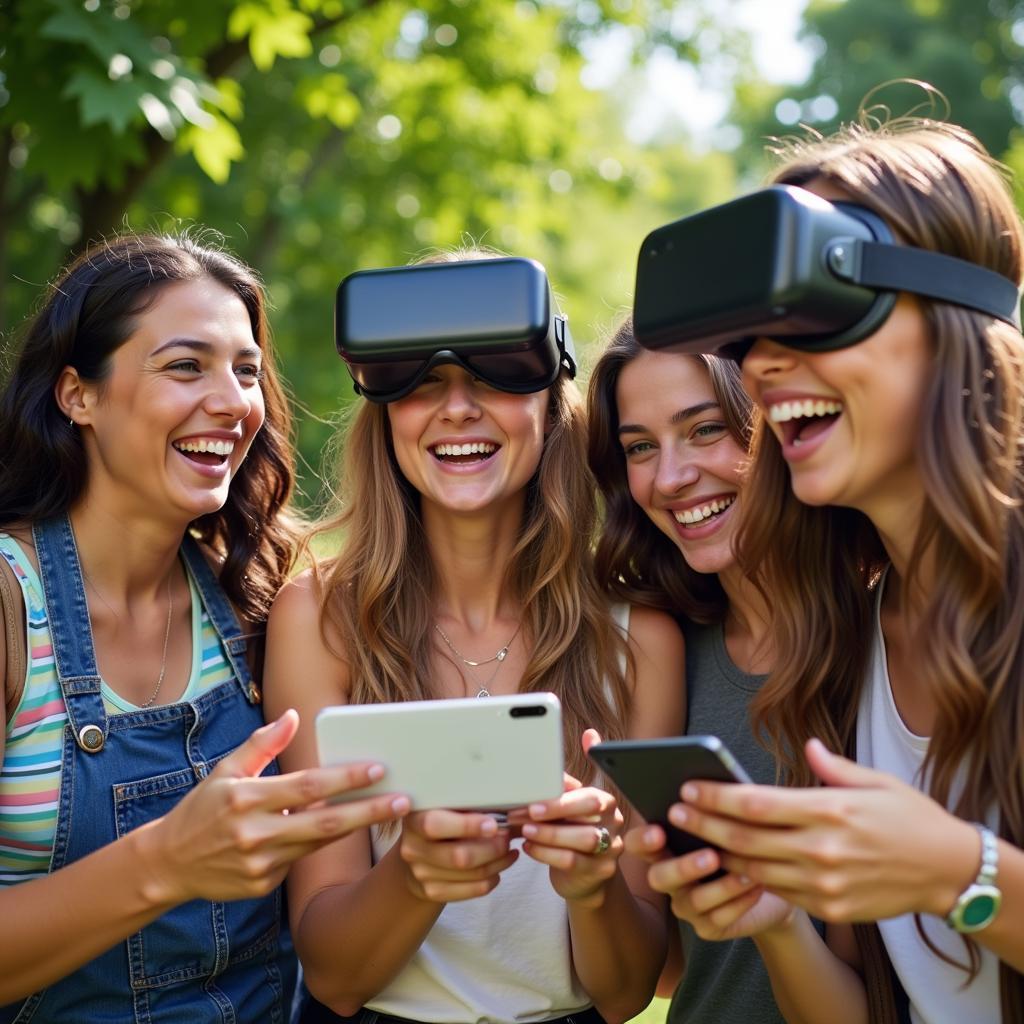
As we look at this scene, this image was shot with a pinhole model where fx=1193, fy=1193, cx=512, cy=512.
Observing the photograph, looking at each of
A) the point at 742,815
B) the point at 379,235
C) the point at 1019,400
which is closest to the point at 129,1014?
the point at 742,815

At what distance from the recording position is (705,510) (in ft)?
11.4

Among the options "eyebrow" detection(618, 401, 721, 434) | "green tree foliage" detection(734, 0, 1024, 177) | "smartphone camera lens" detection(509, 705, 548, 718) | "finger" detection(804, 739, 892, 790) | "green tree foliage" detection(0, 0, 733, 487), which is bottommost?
"finger" detection(804, 739, 892, 790)

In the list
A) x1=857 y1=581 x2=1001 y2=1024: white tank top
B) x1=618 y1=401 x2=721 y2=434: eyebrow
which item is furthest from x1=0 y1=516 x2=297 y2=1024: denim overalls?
x1=857 y1=581 x2=1001 y2=1024: white tank top

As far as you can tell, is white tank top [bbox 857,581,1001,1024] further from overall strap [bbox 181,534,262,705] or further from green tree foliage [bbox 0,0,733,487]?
green tree foliage [bbox 0,0,733,487]

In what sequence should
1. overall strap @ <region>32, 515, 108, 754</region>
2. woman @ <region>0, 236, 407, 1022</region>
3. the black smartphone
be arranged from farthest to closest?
overall strap @ <region>32, 515, 108, 754</region> < woman @ <region>0, 236, 407, 1022</region> < the black smartphone

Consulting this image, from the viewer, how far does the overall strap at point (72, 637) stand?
3.05 meters

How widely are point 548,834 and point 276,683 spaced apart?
1.16 metres

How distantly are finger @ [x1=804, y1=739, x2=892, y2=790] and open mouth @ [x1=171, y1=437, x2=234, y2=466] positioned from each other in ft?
6.63

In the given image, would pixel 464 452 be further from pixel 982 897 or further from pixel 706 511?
pixel 982 897

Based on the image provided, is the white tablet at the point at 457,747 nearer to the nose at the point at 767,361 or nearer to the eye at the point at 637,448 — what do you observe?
the nose at the point at 767,361

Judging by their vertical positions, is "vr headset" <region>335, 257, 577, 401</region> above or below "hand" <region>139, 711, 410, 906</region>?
above

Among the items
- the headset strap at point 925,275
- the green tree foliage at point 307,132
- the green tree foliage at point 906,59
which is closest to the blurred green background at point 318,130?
the green tree foliage at point 307,132

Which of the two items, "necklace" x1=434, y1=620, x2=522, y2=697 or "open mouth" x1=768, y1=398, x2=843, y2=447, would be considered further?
"necklace" x1=434, y1=620, x2=522, y2=697

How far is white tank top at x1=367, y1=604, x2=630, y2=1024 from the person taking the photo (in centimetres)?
313
